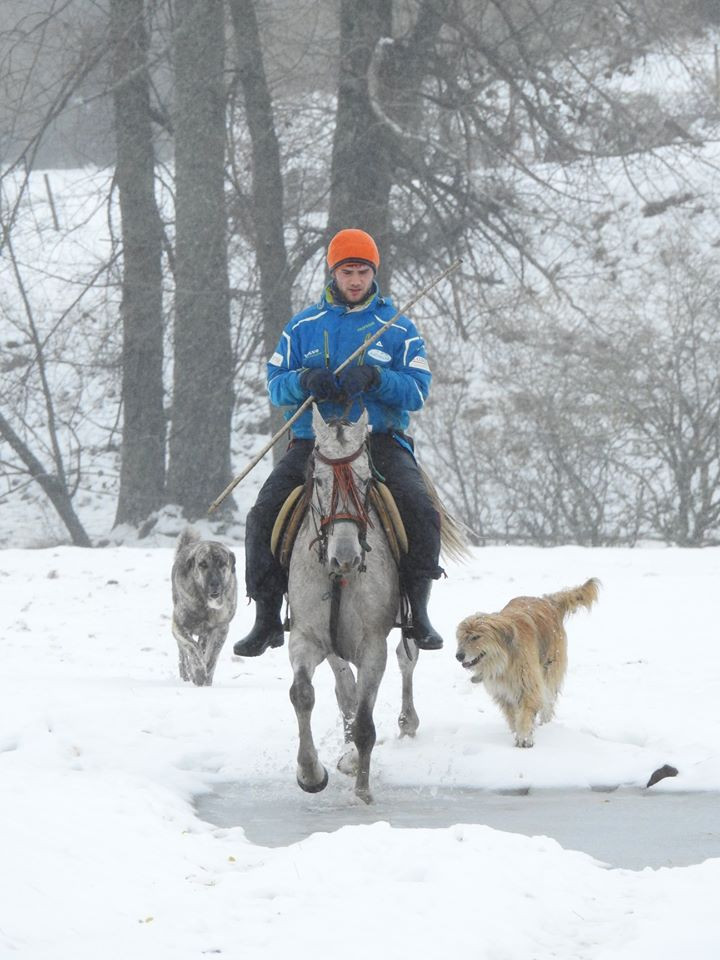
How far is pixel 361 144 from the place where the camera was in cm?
2056

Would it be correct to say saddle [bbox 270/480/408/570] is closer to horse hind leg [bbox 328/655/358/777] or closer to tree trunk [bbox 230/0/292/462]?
horse hind leg [bbox 328/655/358/777]

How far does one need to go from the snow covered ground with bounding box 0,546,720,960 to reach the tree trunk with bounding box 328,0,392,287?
724 cm

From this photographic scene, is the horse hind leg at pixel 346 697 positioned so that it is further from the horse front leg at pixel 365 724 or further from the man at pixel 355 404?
the horse front leg at pixel 365 724

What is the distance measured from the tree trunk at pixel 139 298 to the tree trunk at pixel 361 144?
3229 millimetres

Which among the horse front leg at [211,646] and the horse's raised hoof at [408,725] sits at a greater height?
the horse front leg at [211,646]

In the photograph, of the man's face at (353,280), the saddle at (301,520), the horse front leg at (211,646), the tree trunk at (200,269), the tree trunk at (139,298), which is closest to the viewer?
the saddle at (301,520)

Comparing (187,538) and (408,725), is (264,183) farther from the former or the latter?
(408,725)

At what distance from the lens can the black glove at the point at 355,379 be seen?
7.33m

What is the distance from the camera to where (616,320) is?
2266 centimetres

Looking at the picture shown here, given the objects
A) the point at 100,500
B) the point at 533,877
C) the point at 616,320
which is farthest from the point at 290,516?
the point at 100,500

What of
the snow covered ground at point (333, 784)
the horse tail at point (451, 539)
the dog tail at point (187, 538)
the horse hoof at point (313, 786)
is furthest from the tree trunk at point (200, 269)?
the horse hoof at point (313, 786)

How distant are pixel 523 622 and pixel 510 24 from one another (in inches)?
531

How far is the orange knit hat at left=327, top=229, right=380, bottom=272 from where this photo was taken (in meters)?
7.76

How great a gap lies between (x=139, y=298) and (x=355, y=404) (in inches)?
587
